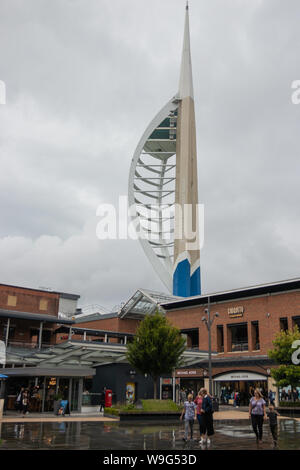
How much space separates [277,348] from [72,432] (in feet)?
66.5

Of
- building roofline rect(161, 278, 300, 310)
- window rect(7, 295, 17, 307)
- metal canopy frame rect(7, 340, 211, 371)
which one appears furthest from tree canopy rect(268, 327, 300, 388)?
window rect(7, 295, 17, 307)

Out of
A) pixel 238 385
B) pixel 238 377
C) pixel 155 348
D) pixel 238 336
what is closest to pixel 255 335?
pixel 238 336

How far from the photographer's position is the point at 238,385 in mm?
46844

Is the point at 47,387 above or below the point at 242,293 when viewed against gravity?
below

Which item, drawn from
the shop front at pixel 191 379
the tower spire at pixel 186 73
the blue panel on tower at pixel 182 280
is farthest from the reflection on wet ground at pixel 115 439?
the tower spire at pixel 186 73

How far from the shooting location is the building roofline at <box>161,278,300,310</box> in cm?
4472

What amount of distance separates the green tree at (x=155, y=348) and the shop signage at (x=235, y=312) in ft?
62.0

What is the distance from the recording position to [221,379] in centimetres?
4766

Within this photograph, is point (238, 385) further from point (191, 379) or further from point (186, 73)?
point (186, 73)

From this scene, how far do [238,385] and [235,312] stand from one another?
7146 mm

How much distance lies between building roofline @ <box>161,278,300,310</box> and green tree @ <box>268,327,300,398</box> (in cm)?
1136
